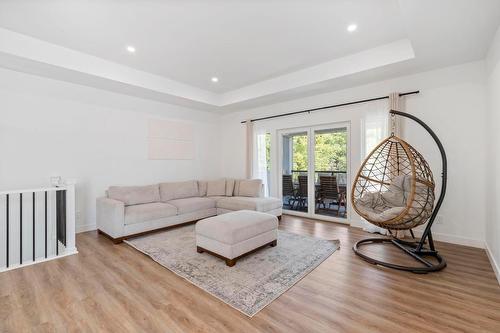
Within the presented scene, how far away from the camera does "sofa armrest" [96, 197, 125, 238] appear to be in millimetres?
3516

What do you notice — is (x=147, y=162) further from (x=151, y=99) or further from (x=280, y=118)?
(x=280, y=118)

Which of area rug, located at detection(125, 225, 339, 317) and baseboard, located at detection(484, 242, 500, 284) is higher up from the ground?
baseboard, located at detection(484, 242, 500, 284)

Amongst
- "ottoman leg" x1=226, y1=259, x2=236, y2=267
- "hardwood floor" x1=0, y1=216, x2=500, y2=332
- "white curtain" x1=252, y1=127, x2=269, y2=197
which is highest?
"white curtain" x1=252, y1=127, x2=269, y2=197

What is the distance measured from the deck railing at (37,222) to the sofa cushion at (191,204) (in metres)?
1.62

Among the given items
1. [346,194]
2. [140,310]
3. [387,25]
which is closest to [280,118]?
[346,194]

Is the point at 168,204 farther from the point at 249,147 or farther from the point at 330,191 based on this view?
the point at 330,191

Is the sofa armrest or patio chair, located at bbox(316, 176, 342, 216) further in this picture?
patio chair, located at bbox(316, 176, 342, 216)

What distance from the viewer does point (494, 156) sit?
8.61ft

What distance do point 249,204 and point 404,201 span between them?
100 inches

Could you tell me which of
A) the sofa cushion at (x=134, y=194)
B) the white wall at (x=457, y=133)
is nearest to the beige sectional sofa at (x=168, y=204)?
the sofa cushion at (x=134, y=194)

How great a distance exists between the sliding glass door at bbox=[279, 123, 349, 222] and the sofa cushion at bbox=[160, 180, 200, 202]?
2.04 metres

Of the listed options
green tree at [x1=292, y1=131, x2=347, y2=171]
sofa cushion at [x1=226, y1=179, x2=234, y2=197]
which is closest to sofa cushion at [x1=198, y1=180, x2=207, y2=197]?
sofa cushion at [x1=226, y1=179, x2=234, y2=197]

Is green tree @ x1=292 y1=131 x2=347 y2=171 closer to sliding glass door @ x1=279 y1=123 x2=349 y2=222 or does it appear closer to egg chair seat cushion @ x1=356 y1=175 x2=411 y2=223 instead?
sliding glass door @ x1=279 y1=123 x2=349 y2=222

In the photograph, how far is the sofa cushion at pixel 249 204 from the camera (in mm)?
4484
